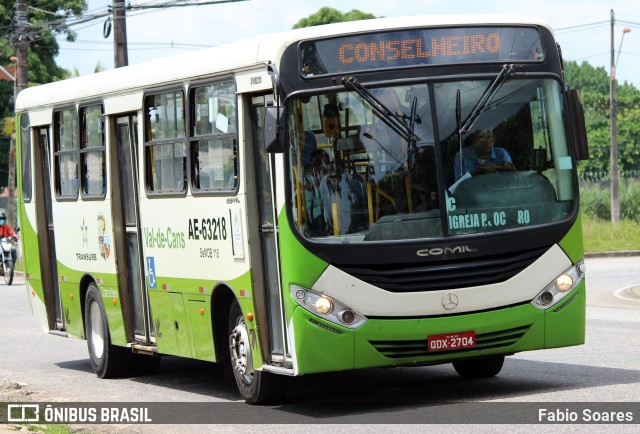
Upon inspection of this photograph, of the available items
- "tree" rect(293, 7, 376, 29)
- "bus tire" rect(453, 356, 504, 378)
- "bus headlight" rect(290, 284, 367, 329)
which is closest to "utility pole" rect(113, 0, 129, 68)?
"bus tire" rect(453, 356, 504, 378)

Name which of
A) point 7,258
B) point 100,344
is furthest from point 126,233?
point 7,258

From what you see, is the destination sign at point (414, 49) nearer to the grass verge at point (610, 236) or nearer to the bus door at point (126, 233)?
the bus door at point (126, 233)

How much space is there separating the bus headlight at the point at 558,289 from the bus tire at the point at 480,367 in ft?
5.30

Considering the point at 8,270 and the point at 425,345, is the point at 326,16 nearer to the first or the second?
the point at 8,270

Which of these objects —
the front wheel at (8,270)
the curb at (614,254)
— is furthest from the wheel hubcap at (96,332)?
the curb at (614,254)

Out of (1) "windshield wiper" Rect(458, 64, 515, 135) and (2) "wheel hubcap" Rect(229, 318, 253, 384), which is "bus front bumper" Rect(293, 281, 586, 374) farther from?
(1) "windshield wiper" Rect(458, 64, 515, 135)

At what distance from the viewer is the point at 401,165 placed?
1088cm

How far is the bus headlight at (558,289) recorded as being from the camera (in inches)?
443

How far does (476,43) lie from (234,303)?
3026 millimetres

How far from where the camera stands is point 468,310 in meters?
11.0

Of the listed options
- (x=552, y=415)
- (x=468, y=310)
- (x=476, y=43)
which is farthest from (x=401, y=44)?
(x=552, y=415)

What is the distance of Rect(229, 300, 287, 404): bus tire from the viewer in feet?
38.5

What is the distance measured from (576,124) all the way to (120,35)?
54.8 ft

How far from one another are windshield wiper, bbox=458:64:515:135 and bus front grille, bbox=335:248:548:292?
103 centimetres
